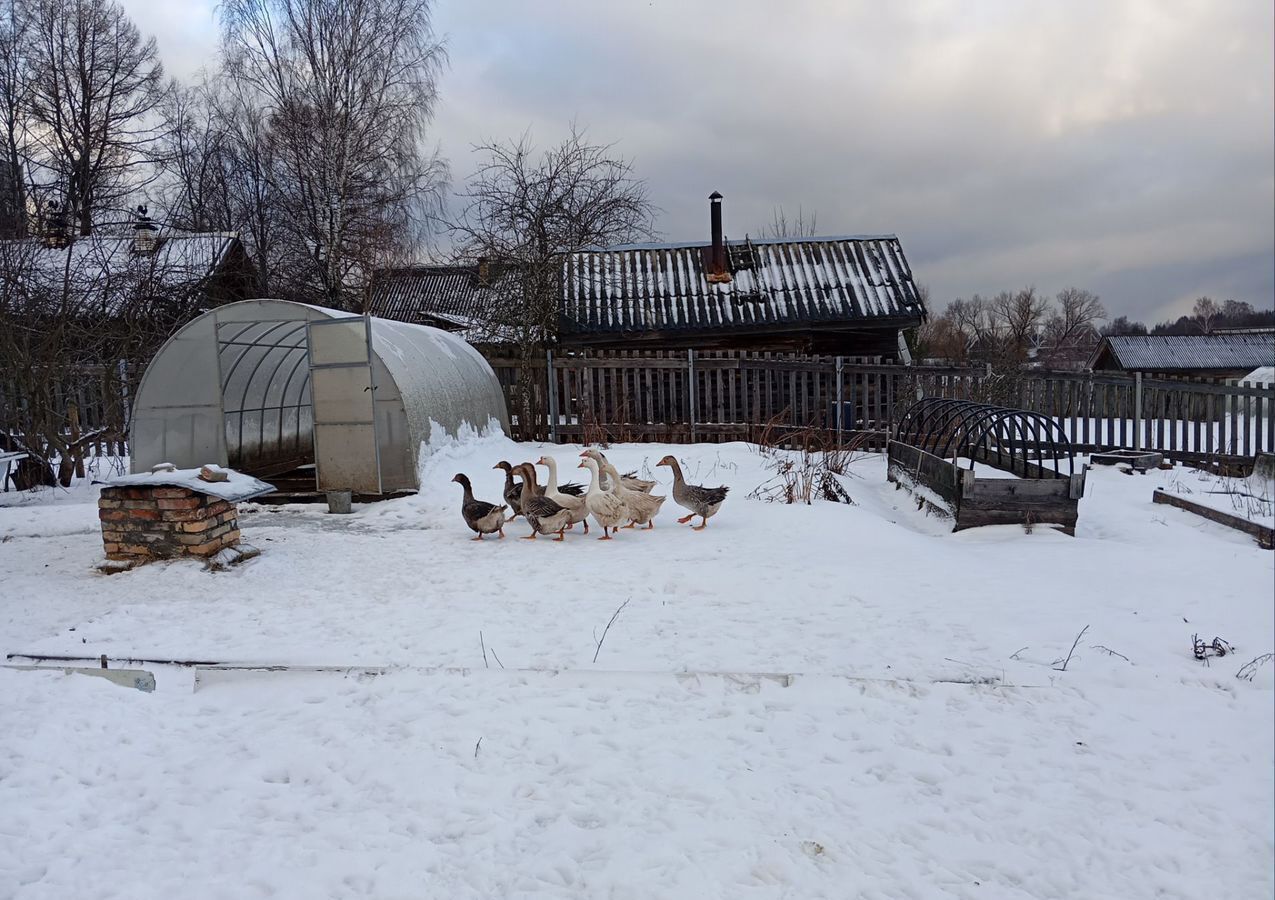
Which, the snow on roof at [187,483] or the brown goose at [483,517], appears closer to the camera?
the snow on roof at [187,483]

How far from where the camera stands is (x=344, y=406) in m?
9.46

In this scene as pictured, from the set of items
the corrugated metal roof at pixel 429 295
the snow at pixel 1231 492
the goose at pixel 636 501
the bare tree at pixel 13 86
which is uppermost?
the bare tree at pixel 13 86

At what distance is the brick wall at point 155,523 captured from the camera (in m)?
6.32

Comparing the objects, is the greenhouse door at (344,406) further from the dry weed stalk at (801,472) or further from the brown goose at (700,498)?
the dry weed stalk at (801,472)

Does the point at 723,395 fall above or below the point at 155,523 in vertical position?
above

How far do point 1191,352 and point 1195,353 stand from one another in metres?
0.17

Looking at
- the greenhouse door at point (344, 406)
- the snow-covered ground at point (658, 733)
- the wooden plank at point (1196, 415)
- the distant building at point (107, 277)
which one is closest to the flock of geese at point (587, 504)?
the snow-covered ground at point (658, 733)

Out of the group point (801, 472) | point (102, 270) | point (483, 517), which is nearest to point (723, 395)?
point (801, 472)

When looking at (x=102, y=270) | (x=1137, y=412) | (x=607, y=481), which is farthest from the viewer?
(x=102, y=270)

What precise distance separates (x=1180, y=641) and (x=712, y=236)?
44.1ft

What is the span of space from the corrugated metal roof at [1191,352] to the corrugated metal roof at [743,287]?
22.8 metres

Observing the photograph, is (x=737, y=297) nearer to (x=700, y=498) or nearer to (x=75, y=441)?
(x=700, y=498)

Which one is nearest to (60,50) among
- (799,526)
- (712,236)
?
(712,236)

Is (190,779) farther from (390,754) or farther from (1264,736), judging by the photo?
(1264,736)
